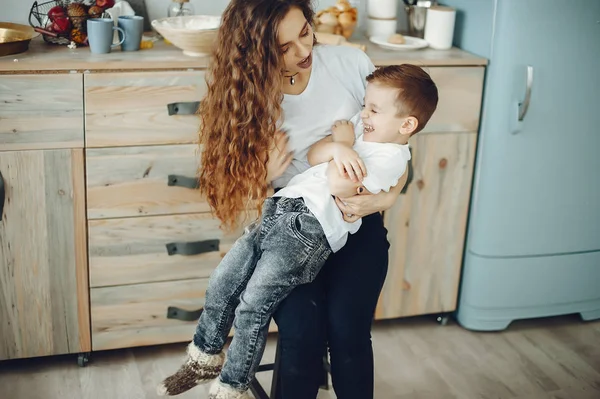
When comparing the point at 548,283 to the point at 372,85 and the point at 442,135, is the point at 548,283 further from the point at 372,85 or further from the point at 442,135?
the point at 372,85

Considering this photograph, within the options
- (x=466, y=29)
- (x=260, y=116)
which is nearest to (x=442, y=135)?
(x=466, y=29)

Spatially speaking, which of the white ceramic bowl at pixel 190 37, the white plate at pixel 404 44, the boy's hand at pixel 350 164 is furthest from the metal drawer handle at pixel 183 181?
the white plate at pixel 404 44

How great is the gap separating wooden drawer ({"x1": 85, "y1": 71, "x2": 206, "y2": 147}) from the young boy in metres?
0.51

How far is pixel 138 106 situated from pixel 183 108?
129mm

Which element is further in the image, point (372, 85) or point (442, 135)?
point (442, 135)

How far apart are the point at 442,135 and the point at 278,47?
90cm

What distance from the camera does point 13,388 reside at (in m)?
2.46

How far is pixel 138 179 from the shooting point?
2412 millimetres

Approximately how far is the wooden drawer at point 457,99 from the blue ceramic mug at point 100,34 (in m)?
0.99

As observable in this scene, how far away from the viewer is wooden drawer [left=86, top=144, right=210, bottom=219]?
2373 millimetres

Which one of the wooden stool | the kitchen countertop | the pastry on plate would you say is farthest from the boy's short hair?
the pastry on plate

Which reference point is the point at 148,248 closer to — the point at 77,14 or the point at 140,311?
the point at 140,311

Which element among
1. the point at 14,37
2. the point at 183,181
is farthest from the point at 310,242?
the point at 14,37

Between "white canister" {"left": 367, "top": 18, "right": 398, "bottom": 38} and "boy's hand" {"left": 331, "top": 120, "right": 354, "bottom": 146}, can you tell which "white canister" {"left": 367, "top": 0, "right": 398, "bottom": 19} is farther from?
"boy's hand" {"left": 331, "top": 120, "right": 354, "bottom": 146}
